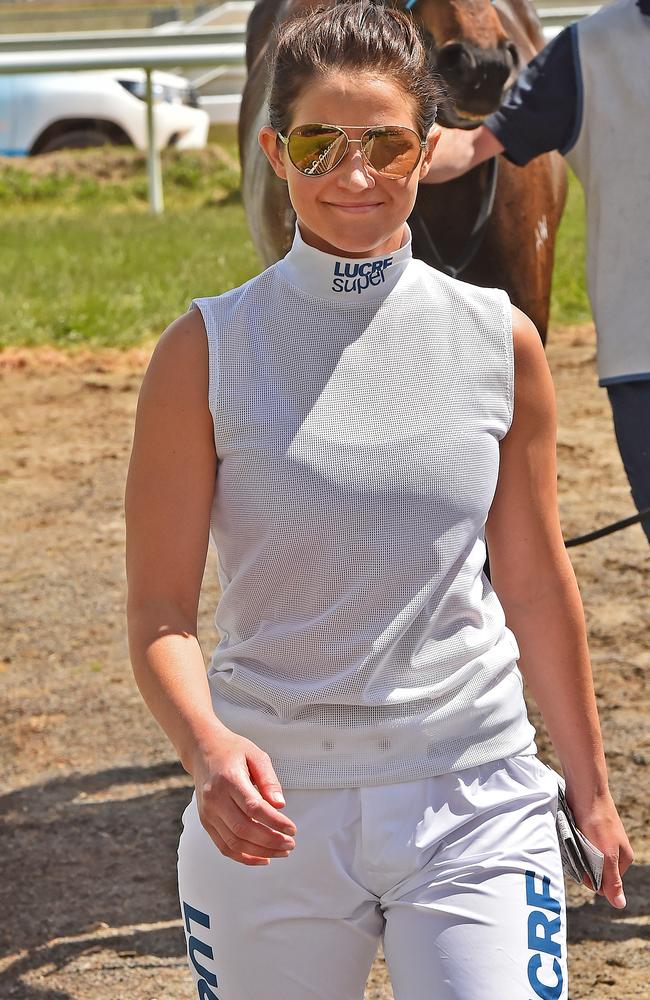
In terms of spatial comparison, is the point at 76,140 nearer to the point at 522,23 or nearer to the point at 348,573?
the point at 522,23

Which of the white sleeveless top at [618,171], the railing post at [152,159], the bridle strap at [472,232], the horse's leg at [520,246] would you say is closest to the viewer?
the white sleeveless top at [618,171]

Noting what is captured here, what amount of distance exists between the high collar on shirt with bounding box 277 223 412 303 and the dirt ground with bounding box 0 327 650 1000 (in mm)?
766

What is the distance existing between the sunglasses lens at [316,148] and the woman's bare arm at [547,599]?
29 cm

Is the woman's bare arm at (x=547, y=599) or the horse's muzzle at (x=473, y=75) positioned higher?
the horse's muzzle at (x=473, y=75)

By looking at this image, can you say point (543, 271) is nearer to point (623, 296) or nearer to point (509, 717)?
point (623, 296)

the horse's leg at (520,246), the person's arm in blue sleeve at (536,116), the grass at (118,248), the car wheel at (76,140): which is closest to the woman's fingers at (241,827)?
the person's arm in blue sleeve at (536,116)

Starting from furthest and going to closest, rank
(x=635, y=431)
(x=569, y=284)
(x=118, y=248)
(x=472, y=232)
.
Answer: (x=118, y=248) → (x=569, y=284) → (x=472, y=232) → (x=635, y=431)

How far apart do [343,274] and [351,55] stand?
24 centimetres

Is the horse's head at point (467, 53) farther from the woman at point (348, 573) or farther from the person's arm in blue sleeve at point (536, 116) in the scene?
the woman at point (348, 573)

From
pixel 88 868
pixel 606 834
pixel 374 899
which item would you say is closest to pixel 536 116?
pixel 606 834

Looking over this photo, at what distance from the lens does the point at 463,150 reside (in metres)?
2.73

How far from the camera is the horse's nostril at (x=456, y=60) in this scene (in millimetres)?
3162

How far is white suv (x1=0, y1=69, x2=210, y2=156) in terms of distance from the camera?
14984 millimetres

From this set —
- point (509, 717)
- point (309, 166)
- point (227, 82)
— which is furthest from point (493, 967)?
point (227, 82)
